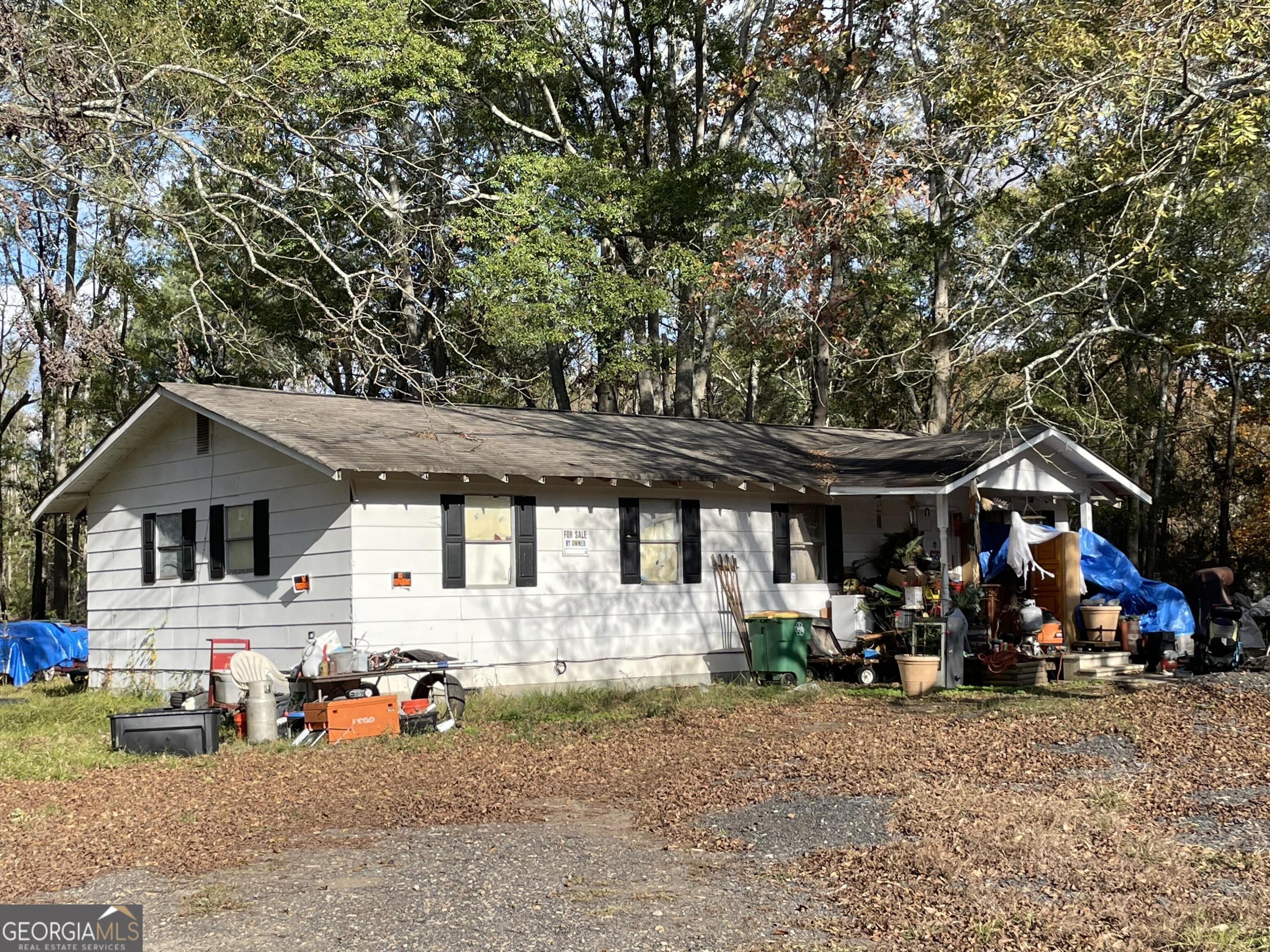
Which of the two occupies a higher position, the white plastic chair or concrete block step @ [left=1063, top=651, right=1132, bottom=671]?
the white plastic chair

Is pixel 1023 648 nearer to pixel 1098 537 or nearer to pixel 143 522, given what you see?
pixel 1098 537

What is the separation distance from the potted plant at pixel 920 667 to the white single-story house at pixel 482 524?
3.07 feet

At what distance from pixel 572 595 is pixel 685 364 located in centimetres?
1422

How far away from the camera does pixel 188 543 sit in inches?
691

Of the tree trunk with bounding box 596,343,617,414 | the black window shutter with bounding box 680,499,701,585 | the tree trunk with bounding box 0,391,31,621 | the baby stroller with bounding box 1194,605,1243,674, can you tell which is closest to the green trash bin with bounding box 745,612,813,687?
the black window shutter with bounding box 680,499,701,585

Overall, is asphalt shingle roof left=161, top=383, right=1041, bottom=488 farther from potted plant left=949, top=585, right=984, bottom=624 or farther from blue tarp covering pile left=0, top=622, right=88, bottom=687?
blue tarp covering pile left=0, top=622, right=88, bottom=687

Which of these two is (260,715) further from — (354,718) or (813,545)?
(813,545)

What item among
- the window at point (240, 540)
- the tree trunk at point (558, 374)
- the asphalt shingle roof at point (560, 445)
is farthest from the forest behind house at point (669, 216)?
the window at point (240, 540)

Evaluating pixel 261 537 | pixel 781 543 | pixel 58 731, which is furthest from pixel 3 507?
pixel 781 543

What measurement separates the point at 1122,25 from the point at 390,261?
7.98 meters

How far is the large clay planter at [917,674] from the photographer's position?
53.3 feet

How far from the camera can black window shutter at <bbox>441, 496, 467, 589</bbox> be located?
15.5 metres

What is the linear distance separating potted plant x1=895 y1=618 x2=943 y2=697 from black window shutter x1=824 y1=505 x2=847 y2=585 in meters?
2.37

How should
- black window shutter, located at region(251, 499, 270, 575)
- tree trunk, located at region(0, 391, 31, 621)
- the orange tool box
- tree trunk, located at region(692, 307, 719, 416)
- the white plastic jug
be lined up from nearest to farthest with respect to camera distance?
the orange tool box
the white plastic jug
black window shutter, located at region(251, 499, 270, 575)
tree trunk, located at region(0, 391, 31, 621)
tree trunk, located at region(692, 307, 719, 416)
